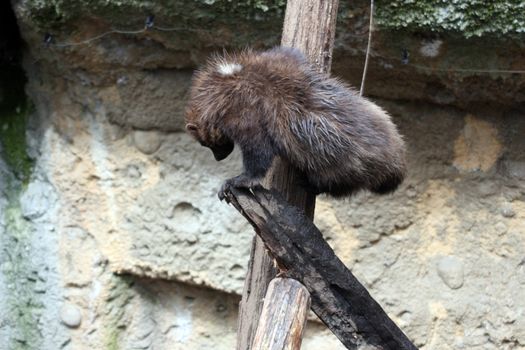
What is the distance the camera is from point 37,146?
382cm

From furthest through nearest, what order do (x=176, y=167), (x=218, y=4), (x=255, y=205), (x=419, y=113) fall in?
(x=176, y=167) → (x=419, y=113) → (x=218, y=4) → (x=255, y=205)

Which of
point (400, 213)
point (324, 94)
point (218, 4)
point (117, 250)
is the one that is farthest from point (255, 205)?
point (117, 250)

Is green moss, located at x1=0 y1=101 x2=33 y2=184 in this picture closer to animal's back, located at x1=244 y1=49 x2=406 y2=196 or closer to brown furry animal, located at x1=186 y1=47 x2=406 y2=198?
brown furry animal, located at x1=186 y1=47 x2=406 y2=198

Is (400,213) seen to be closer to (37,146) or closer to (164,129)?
(164,129)

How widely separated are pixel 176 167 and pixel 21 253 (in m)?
0.89

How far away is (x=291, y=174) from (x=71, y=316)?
1.88 metres

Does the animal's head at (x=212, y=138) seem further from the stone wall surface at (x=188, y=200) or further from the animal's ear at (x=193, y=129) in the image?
the stone wall surface at (x=188, y=200)

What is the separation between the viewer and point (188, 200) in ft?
11.9

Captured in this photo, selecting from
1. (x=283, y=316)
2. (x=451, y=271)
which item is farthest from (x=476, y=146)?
(x=283, y=316)

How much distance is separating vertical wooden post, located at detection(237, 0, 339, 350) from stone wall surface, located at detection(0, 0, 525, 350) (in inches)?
24.5

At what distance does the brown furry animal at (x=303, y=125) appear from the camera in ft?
7.20

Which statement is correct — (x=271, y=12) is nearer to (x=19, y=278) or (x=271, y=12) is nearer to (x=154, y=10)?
(x=154, y=10)

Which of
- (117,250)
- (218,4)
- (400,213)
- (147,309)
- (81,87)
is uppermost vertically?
(218,4)

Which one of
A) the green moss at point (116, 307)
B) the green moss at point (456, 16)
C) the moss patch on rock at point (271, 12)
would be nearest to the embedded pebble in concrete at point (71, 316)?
the green moss at point (116, 307)
